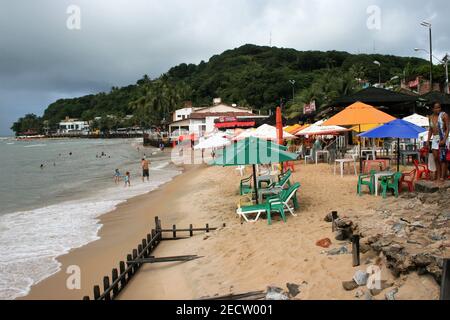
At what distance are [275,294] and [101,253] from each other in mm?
5578

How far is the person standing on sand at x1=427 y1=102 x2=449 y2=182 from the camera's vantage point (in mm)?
8414

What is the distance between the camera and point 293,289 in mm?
5219

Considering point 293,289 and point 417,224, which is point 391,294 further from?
point 417,224

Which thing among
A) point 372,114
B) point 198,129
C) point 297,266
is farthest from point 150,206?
point 198,129

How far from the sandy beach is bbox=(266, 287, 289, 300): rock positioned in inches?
8.9

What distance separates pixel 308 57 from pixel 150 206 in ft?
369

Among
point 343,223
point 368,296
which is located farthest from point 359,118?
point 368,296

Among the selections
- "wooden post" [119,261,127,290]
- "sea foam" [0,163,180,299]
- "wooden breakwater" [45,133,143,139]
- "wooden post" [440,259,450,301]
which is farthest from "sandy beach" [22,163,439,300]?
"wooden breakwater" [45,133,143,139]

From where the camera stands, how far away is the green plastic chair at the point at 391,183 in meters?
9.46

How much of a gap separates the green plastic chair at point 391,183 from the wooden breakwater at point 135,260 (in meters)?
4.27

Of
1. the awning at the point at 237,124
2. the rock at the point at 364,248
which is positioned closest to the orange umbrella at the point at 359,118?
the rock at the point at 364,248

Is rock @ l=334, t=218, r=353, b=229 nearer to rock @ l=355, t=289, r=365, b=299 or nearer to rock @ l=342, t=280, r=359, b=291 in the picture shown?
rock @ l=342, t=280, r=359, b=291

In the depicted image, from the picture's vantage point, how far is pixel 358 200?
9625mm

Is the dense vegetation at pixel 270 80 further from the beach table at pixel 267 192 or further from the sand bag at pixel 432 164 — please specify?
the sand bag at pixel 432 164
